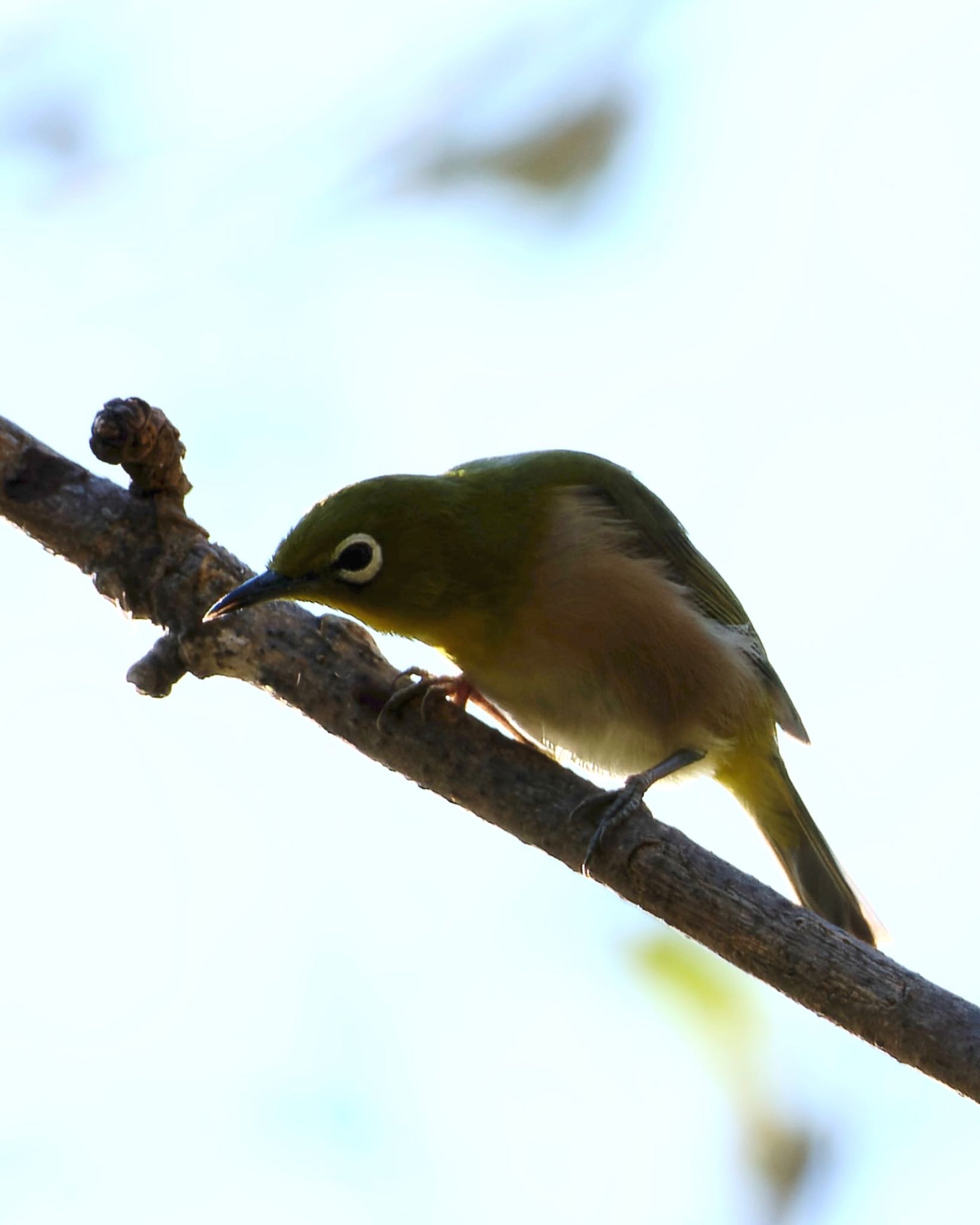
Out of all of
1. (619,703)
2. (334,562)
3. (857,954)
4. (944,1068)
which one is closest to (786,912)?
(857,954)

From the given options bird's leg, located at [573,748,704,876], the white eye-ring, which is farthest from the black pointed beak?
bird's leg, located at [573,748,704,876]

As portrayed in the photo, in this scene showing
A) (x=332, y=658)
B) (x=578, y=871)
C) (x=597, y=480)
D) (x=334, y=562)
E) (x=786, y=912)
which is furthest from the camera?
(x=597, y=480)

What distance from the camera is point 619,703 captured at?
17.1ft

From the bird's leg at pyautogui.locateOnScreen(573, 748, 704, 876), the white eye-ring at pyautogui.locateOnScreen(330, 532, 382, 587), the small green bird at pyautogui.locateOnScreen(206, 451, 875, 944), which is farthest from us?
the small green bird at pyautogui.locateOnScreen(206, 451, 875, 944)

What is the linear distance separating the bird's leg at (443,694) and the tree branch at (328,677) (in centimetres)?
4

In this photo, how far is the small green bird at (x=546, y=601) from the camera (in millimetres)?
5000

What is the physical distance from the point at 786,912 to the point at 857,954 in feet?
0.75

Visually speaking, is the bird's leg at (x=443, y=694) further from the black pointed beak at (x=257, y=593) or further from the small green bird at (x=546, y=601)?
the black pointed beak at (x=257, y=593)

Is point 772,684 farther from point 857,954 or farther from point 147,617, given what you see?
point 147,617

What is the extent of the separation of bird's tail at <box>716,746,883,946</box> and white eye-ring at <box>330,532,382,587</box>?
6.55 feet

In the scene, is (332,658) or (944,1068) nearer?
(944,1068)

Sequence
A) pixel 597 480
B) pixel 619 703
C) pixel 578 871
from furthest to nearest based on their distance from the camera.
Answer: pixel 597 480, pixel 619 703, pixel 578 871

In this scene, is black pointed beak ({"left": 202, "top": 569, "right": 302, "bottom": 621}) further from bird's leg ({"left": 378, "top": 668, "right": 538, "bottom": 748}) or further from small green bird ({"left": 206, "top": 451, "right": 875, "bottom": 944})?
bird's leg ({"left": 378, "top": 668, "right": 538, "bottom": 748})

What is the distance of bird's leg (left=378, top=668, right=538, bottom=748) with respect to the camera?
4.44 meters
